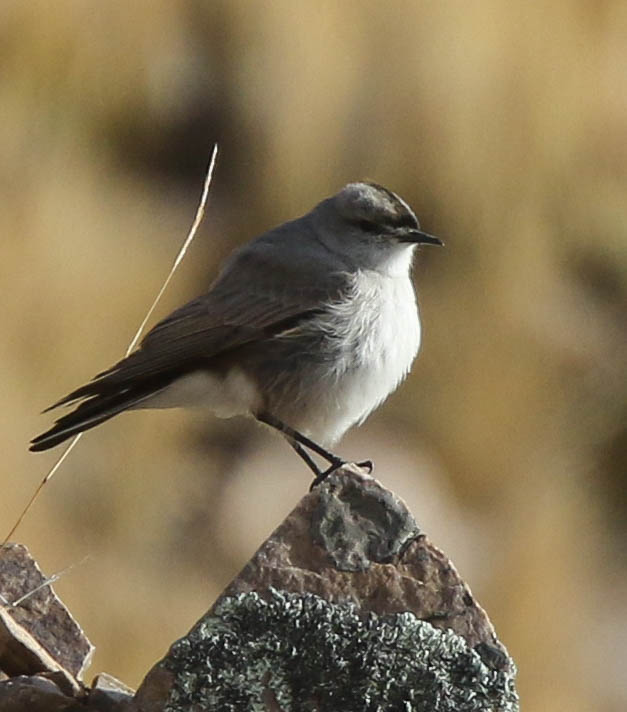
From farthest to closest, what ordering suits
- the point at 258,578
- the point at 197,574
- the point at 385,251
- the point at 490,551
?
1. the point at 490,551
2. the point at 197,574
3. the point at 385,251
4. the point at 258,578

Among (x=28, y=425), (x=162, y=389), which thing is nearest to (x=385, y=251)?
(x=162, y=389)

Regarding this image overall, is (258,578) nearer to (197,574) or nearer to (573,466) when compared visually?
(197,574)

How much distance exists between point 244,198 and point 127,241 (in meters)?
0.63

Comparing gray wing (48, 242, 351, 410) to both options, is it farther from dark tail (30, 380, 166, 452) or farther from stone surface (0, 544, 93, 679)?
stone surface (0, 544, 93, 679)

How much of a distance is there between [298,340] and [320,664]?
2236 mm

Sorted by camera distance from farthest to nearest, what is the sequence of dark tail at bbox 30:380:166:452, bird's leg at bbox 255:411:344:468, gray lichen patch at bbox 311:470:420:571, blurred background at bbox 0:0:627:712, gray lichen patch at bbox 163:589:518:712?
blurred background at bbox 0:0:627:712 < bird's leg at bbox 255:411:344:468 < dark tail at bbox 30:380:166:452 < gray lichen patch at bbox 311:470:420:571 < gray lichen patch at bbox 163:589:518:712

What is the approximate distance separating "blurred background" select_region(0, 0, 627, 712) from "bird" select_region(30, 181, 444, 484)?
1.82 metres

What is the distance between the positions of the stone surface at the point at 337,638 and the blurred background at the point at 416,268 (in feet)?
12.5

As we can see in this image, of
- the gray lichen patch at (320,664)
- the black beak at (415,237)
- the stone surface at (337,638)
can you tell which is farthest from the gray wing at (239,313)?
the gray lichen patch at (320,664)

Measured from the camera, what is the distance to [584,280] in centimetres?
812

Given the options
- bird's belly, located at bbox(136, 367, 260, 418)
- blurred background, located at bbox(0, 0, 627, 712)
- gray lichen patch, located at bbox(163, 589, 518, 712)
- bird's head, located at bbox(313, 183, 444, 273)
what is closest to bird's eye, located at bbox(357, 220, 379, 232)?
bird's head, located at bbox(313, 183, 444, 273)

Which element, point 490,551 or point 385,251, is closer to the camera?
point 385,251

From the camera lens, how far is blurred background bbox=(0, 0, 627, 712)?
7.04m

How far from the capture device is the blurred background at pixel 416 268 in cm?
704
